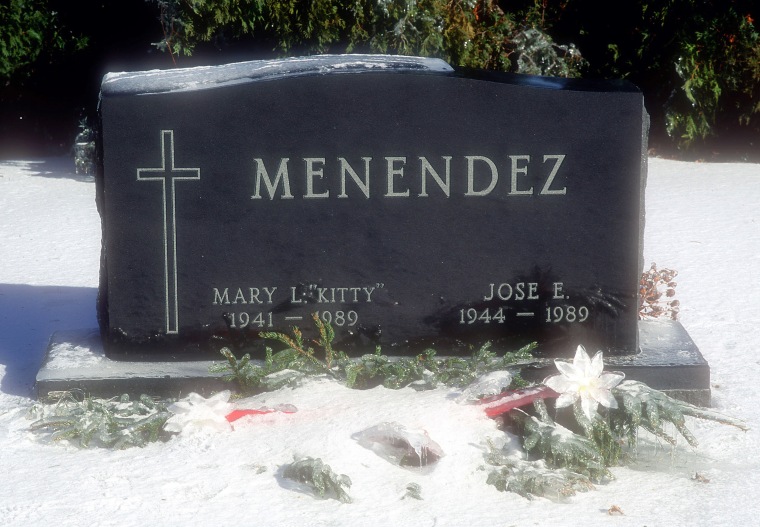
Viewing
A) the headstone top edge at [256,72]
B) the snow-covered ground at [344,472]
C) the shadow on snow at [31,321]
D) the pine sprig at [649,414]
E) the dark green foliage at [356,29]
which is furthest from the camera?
the dark green foliage at [356,29]

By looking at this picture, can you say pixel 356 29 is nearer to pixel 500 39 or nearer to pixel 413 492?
pixel 500 39

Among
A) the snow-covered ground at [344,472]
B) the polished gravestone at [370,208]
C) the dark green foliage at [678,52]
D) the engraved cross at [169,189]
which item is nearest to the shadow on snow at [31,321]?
the snow-covered ground at [344,472]

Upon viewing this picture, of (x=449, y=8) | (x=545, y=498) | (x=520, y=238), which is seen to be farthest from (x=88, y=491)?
(x=449, y=8)

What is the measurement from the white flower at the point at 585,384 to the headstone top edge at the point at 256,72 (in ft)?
3.85

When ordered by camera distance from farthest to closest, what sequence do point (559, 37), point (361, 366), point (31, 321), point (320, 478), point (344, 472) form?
1. point (559, 37)
2. point (31, 321)
3. point (361, 366)
4. point (344, 472)
5. point (320, 478)

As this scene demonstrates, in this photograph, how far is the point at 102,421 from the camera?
3.41m

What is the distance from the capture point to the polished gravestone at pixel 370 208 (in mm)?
3770

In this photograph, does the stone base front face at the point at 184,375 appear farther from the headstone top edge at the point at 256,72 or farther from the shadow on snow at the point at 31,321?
the headstone top edge at the point at 256,72

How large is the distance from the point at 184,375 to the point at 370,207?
35.6 inches

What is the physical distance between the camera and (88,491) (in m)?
3.02

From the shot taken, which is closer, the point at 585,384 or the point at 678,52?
the point at 585,384

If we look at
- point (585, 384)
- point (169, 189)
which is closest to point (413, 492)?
point (585, 384)

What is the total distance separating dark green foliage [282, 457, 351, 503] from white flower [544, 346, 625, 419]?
745 mm

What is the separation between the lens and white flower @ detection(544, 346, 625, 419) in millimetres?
3270
